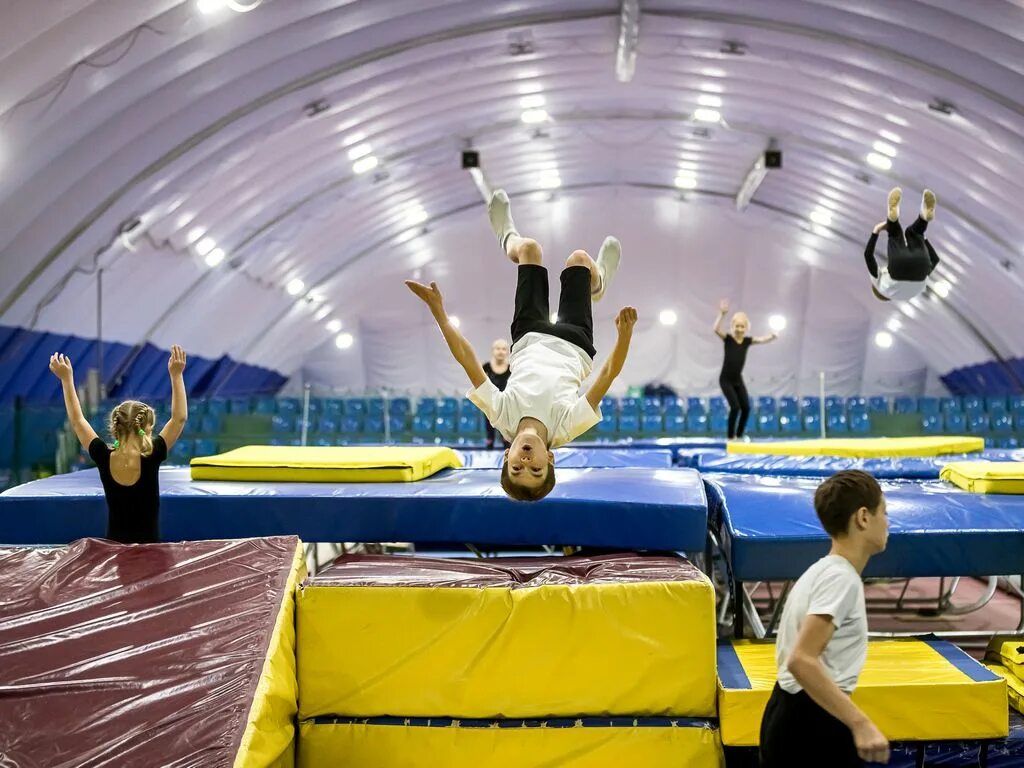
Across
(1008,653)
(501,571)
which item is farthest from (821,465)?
(501,571)

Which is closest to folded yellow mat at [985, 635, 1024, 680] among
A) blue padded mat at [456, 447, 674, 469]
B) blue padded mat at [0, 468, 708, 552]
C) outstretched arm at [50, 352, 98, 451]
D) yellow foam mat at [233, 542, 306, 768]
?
blue padded mat at [0, 468, 708, 552]

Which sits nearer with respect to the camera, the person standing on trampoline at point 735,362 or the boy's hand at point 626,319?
the boy's hand at point 626,319

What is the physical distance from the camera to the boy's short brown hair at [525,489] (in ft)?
13.2

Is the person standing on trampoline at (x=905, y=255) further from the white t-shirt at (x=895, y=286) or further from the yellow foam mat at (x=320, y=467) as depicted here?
the yellow foam mat at (x=320, y=467)

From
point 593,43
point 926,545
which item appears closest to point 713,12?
point 593,43

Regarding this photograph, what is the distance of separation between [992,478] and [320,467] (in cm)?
375

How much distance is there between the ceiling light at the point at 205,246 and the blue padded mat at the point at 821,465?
819 centimetres

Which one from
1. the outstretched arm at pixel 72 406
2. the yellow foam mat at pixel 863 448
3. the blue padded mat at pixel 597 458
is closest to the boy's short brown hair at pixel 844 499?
the outstretched arm at pixel 72 406

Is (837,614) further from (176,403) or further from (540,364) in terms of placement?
(176,403)

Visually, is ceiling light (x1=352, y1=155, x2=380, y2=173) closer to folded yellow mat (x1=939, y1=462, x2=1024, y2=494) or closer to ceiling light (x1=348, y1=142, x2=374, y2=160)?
ceiling light (x1=348, y1=142, x2=374, y2=160)

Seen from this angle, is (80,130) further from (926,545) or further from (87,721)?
(926,545)

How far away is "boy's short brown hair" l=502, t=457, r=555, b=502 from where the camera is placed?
4.01 meters

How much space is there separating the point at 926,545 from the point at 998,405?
11.6 metres

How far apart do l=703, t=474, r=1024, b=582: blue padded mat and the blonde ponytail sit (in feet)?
9.09
